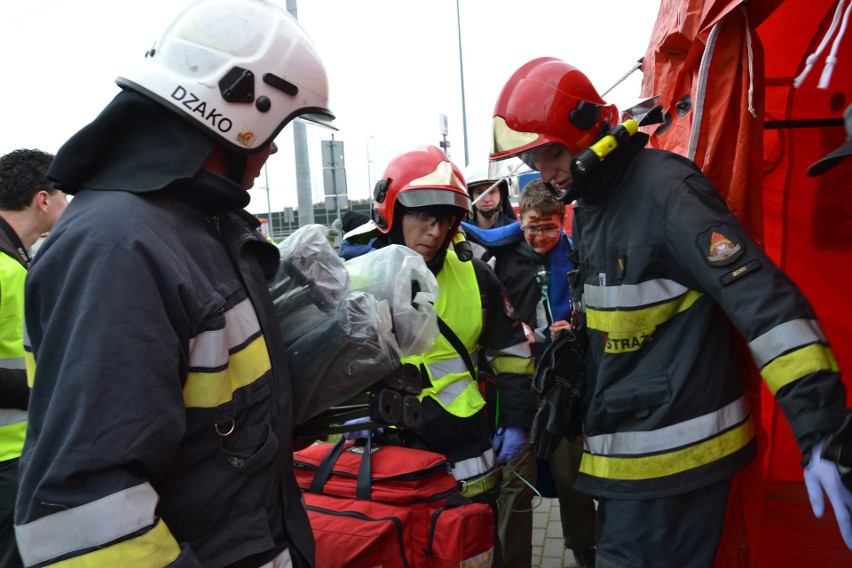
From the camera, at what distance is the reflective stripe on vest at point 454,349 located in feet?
9.77

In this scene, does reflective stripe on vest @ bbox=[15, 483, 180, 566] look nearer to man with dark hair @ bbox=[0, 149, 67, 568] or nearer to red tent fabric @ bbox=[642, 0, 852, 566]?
red tent fabric @ bbox=[642, 0, 852, 566]

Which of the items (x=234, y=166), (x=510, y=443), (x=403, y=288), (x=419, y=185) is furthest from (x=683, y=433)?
(x=419, y=185)

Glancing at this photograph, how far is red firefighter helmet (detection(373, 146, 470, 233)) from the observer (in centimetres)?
329

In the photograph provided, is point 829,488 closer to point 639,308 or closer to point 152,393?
point 639,308

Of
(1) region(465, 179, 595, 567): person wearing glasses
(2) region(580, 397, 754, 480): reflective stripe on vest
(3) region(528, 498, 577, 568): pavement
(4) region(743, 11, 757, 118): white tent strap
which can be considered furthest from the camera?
(3) region(528, 498, 577, 568): pavement

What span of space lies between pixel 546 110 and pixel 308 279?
3.87 feet

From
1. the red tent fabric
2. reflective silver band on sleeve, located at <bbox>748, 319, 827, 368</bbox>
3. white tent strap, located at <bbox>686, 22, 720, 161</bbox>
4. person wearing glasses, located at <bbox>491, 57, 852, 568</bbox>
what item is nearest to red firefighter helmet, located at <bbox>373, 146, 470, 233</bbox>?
person wearing glasses, located at <bbox>491, 57, 852, 568</bbox>

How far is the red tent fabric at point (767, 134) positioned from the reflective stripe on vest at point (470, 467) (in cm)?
102

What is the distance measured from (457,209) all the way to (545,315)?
4.12ft

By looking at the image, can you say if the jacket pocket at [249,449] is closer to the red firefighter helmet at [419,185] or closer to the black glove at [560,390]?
the black glove at [560,390]

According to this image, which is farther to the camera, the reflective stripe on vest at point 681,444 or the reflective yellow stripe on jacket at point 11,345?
the reflective yellow stripe on jacket at point 11,345

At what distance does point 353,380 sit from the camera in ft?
6.03

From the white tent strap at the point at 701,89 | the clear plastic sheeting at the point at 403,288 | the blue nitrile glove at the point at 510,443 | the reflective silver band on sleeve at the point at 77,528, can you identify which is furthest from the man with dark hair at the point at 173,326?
the blue nitrile glove at the point at 510,443

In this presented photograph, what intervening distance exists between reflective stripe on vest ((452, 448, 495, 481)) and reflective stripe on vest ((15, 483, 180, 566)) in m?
1.91
